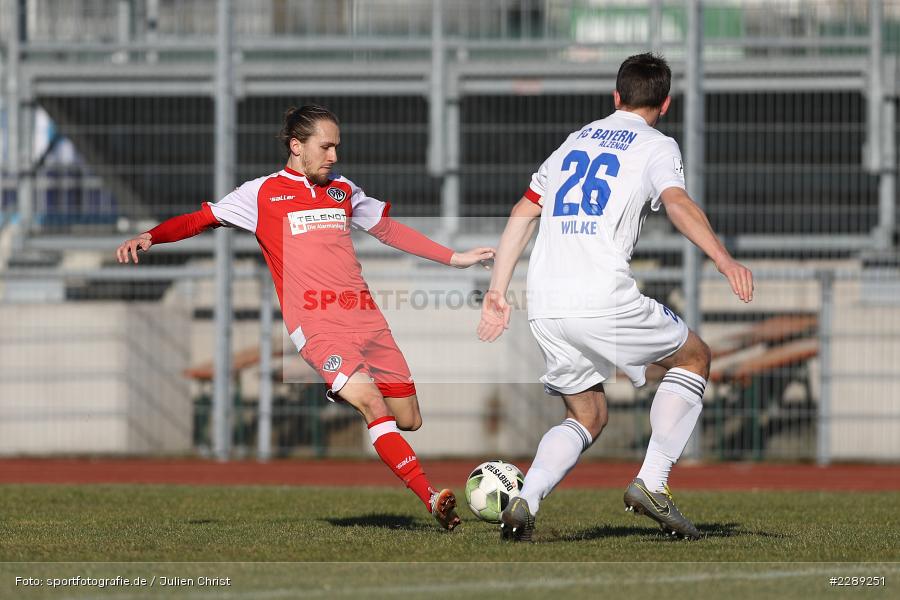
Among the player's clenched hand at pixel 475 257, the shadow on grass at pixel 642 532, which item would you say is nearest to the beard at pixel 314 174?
the player's clenched hand at pixel 475 257

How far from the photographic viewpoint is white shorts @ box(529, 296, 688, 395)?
19.1ft

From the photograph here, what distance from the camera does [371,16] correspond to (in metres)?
14.9

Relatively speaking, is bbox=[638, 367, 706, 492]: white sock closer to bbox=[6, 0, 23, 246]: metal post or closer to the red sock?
the red sock

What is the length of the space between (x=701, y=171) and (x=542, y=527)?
6.81 meters

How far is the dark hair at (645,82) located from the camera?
609cm

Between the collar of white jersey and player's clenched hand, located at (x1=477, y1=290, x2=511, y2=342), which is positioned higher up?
the collar of white jersey

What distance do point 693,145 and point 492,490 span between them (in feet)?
23.9

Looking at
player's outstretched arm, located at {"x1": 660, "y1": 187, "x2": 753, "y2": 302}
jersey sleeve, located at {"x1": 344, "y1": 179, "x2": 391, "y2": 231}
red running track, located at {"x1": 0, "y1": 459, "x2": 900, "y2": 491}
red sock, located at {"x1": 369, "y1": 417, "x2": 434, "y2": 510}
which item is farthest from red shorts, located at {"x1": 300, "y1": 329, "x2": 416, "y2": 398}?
red running track, located at {"x1": 0, "y1": 459, "x2": 900, "y2": 491}

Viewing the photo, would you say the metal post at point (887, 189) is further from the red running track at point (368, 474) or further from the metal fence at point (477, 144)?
the red running track at point (368, 474)

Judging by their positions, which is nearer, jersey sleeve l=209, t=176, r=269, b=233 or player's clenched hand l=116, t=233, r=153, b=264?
player's clenched hand l=116, t=233, r=153, b=264

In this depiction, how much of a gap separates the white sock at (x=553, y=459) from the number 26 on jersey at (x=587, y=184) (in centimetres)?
90

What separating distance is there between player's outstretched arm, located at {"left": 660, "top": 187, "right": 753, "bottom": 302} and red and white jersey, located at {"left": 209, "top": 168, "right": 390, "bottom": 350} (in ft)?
5.25

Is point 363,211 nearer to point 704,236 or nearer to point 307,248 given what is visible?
point 307,248

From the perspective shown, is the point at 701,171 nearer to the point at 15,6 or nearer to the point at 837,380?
the point at 837,380
